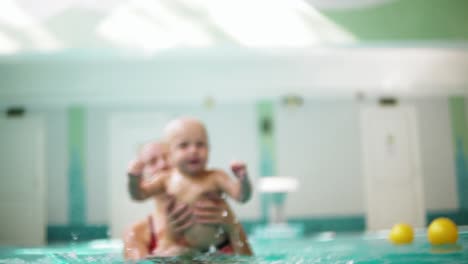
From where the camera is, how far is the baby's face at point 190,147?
2637 millimetres

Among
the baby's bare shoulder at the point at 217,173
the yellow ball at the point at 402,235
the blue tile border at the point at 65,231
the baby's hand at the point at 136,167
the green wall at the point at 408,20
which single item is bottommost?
the blue tile border at the point at 65,231

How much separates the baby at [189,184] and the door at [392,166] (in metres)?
8.79

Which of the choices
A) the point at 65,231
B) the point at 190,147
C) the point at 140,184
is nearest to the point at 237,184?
the point at 190,147

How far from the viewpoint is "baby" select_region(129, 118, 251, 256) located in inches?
103

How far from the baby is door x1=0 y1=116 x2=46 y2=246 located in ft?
28.8

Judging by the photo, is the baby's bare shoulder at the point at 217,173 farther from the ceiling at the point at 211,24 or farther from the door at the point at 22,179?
the door at the point at 22,179

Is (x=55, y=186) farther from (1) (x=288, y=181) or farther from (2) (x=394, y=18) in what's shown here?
(2) (x=394, y=18)

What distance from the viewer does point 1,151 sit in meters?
11.0

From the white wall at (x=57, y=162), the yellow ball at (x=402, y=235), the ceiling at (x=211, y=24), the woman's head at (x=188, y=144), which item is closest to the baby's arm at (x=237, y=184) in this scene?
the woman's head at (x=188, y=144)

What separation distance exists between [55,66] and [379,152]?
7450 millimetres

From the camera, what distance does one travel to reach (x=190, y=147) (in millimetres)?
2635

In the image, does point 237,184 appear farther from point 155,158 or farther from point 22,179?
point 22,179

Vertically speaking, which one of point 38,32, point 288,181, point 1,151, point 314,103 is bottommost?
point 288,181

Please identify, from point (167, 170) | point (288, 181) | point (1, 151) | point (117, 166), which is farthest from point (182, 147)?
point (1, 151)
